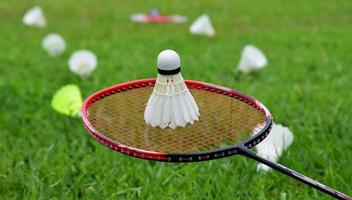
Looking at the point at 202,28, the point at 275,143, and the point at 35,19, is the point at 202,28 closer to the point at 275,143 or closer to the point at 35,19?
the point at 35,19

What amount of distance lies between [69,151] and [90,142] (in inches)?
5.1

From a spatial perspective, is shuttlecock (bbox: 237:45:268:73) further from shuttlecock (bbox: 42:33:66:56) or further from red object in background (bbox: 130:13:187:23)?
red object in background (bbox: 130:13:187:23)

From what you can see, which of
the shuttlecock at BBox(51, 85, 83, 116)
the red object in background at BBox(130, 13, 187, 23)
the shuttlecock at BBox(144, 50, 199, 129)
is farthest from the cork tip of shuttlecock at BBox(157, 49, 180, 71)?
the red object in background at BBox(130, 13, 187, 23)

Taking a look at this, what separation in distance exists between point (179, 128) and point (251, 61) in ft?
5.86

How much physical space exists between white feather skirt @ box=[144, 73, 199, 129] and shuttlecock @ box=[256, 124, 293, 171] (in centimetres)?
52

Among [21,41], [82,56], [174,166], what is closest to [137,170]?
[174,166]

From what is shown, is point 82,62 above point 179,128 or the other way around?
the other way around

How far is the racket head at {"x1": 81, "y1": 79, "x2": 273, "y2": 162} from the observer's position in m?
1.72

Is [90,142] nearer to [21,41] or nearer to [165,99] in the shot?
[165,99]

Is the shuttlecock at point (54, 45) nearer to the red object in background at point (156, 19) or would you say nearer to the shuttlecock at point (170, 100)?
the red object in background at point (156, 19)

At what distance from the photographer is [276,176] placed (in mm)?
2139

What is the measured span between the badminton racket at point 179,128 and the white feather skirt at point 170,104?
5 centimetres

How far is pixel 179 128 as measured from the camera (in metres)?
1.84

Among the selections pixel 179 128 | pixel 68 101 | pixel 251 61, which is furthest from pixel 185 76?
pixel 179 128
